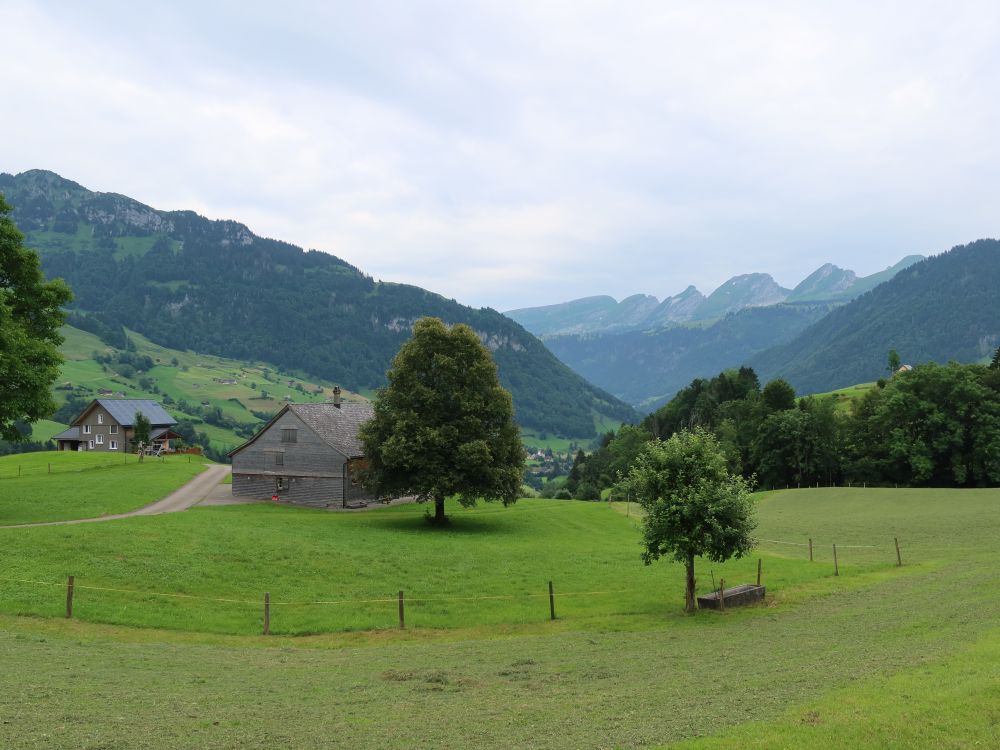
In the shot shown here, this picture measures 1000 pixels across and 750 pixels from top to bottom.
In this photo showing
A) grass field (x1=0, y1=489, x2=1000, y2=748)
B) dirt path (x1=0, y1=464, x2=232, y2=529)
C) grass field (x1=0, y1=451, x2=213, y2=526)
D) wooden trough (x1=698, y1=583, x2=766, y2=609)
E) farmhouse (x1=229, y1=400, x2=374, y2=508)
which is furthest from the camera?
farmhouse (x1=229, y1=400, x2=374, y2=508)

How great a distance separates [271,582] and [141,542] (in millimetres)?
8049

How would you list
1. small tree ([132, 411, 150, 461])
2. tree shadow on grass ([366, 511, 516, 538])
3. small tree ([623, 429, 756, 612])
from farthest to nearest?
small tree ([132, 411, 150, 461]) < tree shadow on grass ([366, 511, 516, 538]) < small tree ([623, 429, 756, 612])

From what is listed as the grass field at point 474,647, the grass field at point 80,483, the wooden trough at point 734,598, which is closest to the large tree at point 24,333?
the grass field at point 80,483

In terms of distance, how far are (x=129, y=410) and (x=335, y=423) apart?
64.3 meters

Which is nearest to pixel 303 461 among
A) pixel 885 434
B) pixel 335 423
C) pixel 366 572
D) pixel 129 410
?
pixel 335 423

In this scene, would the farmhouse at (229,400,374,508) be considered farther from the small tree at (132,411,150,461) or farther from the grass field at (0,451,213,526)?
the small tree at (132,411,150,461)

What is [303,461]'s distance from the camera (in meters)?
69.6

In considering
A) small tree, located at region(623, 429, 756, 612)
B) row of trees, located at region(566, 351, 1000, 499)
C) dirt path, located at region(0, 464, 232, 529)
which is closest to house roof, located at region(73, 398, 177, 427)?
dirt path, located at region(0, 464, 232, 529)

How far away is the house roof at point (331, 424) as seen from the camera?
6906 centimetres

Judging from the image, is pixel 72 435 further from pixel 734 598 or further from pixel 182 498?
pixel 734 598

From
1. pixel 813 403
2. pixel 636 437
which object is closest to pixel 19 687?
pixel 813 403

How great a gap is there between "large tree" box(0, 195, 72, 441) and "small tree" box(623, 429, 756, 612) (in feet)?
114

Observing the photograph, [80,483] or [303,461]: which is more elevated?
[303,461]

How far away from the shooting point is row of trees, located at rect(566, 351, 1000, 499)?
8512 cm
